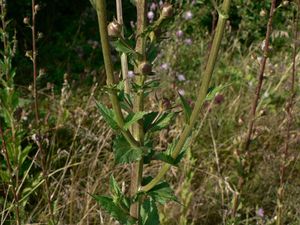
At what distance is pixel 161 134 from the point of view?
2.34 metres

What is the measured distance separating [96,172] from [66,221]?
1.11 feet

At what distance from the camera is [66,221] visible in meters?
2.09

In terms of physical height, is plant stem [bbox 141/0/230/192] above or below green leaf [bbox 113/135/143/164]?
above

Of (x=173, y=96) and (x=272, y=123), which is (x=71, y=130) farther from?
(x=272, y=123)

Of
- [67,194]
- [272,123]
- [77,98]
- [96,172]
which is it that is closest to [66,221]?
[67,194]

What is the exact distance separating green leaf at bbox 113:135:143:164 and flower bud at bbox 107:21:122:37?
0.22 meters

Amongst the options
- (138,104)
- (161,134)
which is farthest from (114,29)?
(161,134)

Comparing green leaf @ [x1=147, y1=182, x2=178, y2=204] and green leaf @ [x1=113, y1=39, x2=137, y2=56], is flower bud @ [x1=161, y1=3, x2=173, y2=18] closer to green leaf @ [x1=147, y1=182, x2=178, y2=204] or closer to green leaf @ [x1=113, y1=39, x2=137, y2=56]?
green leaf @ [x1=113, y1=39, x2=137, y2=56]

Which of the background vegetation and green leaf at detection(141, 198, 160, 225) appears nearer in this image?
green leaf at detection(141, 198, 160, 225)

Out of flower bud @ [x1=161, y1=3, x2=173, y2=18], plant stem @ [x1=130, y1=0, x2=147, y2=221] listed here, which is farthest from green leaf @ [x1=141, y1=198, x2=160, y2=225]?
flower bud @ [x1=161, y1=3, x2=173, y2=18]

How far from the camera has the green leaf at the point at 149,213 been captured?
3.93ft

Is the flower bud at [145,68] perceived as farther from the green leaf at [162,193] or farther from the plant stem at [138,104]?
the green leaf at [162,193]

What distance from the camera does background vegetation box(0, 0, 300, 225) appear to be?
71.7 inches

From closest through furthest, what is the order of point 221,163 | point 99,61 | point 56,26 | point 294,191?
point 294,191 < point 221,163 < point 99,61 < point 56,26
